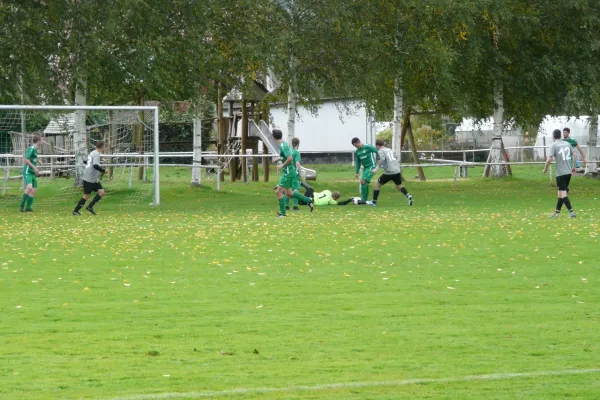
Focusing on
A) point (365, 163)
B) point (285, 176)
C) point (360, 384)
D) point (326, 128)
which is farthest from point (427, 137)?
point (360, 384)

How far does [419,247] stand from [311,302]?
594cm

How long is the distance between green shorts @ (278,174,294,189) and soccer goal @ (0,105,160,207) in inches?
220

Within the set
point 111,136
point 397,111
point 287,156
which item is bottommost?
point 287,156

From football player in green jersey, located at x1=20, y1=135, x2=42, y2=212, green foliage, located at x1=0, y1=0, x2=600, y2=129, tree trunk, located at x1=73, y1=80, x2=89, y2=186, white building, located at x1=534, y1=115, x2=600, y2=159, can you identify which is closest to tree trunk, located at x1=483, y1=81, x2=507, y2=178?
green foliage, located at x1=0, y1=0, x2=600, y2=129

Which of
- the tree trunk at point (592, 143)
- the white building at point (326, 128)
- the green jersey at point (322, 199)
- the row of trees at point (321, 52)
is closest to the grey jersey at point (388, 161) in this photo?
the green jersey at point (322, 199)

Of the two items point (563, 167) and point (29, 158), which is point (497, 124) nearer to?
point (563, 167)

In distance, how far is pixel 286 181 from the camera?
2462cm

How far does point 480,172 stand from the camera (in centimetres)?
5025

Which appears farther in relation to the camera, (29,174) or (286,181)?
(29,174)

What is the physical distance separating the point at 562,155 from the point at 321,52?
12608mm

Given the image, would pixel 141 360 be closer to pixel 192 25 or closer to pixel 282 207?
pixel 282 207

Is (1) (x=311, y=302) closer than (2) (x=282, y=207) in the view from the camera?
Yes

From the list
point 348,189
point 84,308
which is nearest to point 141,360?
point 84,308

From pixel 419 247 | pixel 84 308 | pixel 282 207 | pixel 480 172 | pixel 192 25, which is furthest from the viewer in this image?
pixel 480 172
